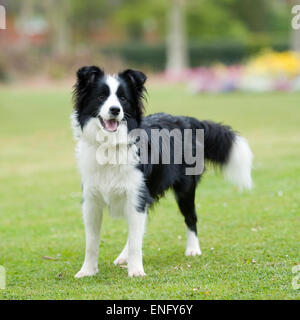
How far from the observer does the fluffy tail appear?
6223mm

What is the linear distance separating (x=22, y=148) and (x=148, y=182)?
31.1 feet

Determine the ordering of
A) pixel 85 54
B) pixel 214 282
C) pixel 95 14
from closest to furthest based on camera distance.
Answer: pixel 214 282 < pixel 85 54 < pixel 95 14

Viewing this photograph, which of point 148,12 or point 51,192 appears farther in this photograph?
point 148,12

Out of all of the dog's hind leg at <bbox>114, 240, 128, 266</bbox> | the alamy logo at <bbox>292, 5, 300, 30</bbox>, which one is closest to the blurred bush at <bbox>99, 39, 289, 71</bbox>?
the alamy logo at <bbox>292, 5, 300, 30</bbox>

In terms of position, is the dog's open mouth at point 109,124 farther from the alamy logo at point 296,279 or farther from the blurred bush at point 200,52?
the blurred bush at point 200,52

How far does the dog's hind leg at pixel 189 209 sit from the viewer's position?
19.6ft

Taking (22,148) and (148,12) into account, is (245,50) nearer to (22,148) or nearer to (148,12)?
(148,12)

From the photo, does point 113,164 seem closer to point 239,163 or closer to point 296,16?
point 239,163

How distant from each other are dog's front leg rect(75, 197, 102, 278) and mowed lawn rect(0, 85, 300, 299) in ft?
0.38

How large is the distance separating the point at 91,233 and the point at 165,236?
1.50 meters

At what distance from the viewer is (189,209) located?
19.9ft

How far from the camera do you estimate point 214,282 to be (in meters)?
4.89

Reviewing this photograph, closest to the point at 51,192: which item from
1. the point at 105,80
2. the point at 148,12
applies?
the point at 105,80

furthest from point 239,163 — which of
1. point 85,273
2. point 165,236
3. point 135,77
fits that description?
point 85,273
